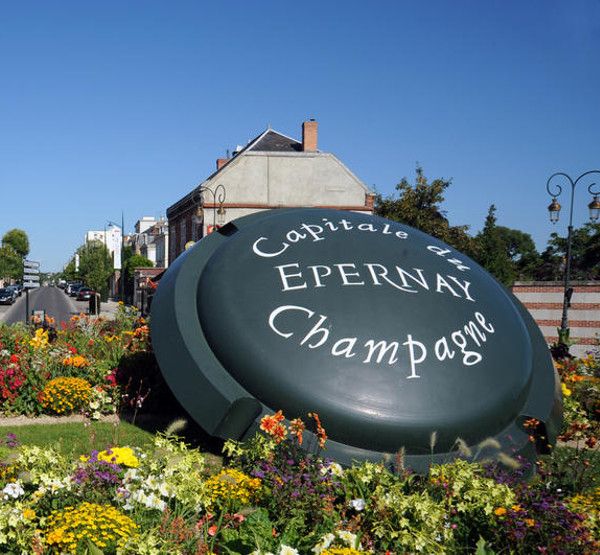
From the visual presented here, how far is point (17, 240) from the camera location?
154875mm

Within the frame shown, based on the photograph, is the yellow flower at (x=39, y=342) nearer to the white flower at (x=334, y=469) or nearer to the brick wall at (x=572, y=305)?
the white flower at (x=334, y=469)

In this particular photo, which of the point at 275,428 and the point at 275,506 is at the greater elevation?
the point at 275,428

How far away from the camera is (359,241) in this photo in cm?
718

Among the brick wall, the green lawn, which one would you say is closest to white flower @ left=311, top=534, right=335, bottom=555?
the green lawn

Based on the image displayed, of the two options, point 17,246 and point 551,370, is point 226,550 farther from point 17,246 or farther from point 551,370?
point 17,246

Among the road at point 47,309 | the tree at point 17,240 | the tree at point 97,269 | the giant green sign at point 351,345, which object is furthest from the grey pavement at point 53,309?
the tree at point 17,240

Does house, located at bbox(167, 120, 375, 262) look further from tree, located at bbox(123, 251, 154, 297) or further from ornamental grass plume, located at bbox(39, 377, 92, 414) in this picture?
ornamental grass plume, located at bbox(39, 377, 92, 414)

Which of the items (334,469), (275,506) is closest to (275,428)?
(334,469)

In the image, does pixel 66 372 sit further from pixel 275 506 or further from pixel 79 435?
pixel 275 506

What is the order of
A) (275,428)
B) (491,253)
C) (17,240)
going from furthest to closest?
(17,240)
(491,253)
(275,428)

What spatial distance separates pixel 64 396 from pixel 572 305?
16972 mm

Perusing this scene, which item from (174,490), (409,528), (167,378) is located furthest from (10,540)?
(167,378)

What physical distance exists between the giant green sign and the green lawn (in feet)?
3.99

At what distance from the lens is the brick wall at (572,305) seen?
21.0 metres
